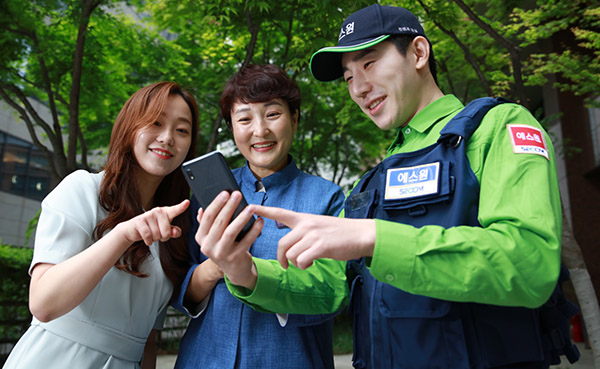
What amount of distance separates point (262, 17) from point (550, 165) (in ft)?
18.2

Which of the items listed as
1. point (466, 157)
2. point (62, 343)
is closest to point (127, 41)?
point (62, 343)

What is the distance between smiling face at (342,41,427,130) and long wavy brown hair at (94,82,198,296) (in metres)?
1.07

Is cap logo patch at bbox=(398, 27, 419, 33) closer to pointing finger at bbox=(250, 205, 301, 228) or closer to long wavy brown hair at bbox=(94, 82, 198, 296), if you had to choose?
pointing finger at bbox=(250, 205, 301, 228)

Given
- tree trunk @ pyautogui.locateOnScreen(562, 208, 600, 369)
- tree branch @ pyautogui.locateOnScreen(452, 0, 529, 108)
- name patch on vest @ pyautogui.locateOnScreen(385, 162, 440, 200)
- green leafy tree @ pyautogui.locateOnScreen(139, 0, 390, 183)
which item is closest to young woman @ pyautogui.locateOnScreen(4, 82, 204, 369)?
name patch on vest @ pyautogui.locateOnScreen(385, 162, 440, 200)

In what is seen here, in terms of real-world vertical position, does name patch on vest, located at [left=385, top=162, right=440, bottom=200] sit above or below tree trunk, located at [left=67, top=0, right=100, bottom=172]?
below

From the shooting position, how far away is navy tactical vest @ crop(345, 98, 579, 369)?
4.25 feet

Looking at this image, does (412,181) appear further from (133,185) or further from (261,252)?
(133,185)

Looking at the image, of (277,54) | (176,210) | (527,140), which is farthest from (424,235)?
(277,54)

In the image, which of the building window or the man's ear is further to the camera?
the building window

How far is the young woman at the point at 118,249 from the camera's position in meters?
1.70

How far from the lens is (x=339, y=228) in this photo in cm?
116

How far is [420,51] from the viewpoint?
1.75m

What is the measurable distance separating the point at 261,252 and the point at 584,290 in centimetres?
462

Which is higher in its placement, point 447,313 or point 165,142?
point 165,142
